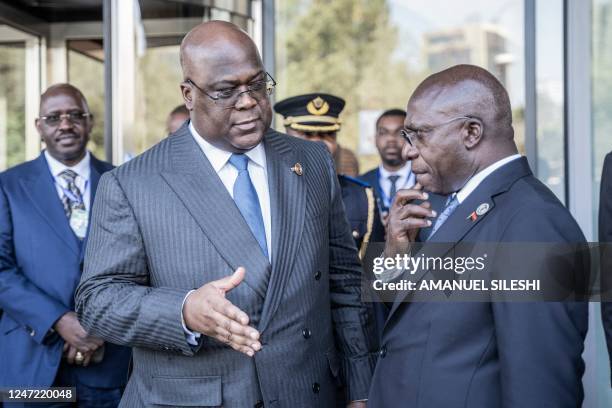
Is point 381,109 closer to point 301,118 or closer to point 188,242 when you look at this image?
point 301,118

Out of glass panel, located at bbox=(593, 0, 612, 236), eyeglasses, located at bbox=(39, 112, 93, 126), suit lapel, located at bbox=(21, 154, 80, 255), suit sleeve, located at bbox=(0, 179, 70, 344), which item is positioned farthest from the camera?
glass panel, located at bbox=(593, 0, 612, 236)

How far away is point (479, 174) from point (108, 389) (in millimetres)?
2463

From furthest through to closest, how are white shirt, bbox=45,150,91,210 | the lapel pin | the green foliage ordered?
1. the green foliage
2. white shirt, bbox=45,150,91,210
3. the lapel pin

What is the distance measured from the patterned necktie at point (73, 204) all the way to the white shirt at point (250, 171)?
1653 mm

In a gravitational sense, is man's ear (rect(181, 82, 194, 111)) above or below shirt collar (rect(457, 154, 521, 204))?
above

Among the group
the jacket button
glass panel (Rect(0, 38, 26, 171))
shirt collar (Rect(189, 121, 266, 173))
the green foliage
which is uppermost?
the green foliage

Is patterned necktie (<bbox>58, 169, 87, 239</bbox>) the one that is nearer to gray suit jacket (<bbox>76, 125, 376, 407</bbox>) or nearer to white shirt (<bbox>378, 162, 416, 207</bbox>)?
gray suit jacket (<bbox>76, 125, 376, 407</bbox>)

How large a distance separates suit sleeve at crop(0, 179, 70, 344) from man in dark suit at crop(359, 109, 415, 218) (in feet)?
9.08

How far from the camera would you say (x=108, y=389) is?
3865 mm

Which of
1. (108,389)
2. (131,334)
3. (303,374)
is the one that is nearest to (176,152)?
(131,334)

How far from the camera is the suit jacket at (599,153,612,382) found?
3.18 m

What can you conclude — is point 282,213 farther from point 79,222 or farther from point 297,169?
point 79,222

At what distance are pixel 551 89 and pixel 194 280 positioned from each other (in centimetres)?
347

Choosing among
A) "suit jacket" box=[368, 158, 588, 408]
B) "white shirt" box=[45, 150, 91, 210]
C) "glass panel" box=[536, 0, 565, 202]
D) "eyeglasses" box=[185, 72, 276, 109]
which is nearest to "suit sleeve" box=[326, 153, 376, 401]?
"suit jacket" box=[368, 158, 588, 408]
